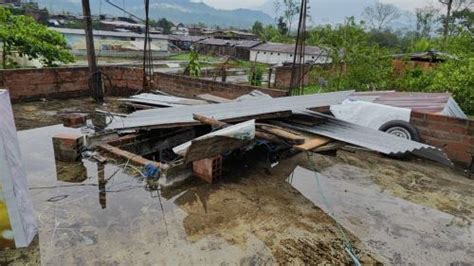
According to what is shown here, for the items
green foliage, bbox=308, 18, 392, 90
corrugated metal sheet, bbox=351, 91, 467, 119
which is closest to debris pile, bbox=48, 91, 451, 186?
corrugated metal sheet, bbox=351, 91, 467, 119

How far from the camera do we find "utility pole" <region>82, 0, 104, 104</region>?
27.5 ft

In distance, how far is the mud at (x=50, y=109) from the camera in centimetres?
695

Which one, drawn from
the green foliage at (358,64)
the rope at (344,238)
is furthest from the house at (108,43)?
the rope at (344,238)

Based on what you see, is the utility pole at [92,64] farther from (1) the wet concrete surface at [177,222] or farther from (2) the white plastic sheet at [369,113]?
(2) the white plastic sheet at [369,113]

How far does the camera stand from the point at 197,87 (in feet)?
31.6

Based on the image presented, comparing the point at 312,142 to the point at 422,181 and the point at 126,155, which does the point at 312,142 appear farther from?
the point at 126,155

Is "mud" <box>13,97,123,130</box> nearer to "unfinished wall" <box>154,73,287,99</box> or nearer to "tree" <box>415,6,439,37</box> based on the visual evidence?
"unfinished wall" <box>154,73,287,99</box>

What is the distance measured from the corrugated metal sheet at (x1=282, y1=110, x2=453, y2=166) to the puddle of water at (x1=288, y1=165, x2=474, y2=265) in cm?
68

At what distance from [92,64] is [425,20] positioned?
36.5 meters

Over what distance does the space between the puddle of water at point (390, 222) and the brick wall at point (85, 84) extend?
4.18m

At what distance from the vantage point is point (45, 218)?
3.43m

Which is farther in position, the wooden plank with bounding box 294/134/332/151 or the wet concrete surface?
the wooden plank with bounding box 294/134/332/151

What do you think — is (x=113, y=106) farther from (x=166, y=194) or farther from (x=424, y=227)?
(x=424, y=227)

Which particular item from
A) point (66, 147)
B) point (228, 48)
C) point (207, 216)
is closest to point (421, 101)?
point (207, 216)
